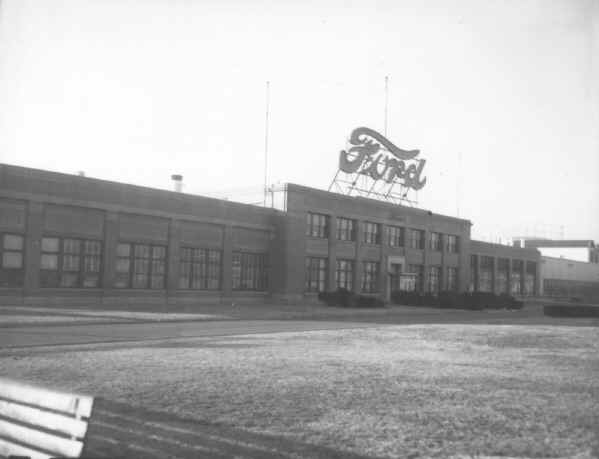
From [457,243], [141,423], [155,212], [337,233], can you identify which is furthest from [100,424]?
[457,243]

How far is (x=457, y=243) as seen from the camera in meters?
66.2

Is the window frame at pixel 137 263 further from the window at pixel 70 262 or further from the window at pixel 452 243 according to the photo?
the window at pixel 452 243

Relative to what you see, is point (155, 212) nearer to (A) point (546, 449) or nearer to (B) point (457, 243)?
(A) point (546, 449)

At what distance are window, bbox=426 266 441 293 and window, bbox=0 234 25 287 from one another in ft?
130

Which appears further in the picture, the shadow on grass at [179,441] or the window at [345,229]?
the window at [345,229]

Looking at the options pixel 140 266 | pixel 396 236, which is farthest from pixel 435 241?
pixel 140 266

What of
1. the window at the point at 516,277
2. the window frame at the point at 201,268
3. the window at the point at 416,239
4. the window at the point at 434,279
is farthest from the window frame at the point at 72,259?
the window at the point at 516,277

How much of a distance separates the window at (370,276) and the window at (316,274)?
4.96 m

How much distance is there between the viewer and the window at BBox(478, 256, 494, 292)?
245ft

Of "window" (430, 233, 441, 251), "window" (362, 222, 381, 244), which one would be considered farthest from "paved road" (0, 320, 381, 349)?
"window" (430, 233, 441, 251)

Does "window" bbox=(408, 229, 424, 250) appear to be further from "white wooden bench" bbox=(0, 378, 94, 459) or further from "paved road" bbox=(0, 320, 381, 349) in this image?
"white wooden bench" bbox=(0, 378, 94, 459)

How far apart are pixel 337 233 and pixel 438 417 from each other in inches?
1688

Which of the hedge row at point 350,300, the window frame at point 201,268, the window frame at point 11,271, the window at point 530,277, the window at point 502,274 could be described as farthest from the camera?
the window at point 530,277

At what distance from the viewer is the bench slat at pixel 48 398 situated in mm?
4917
